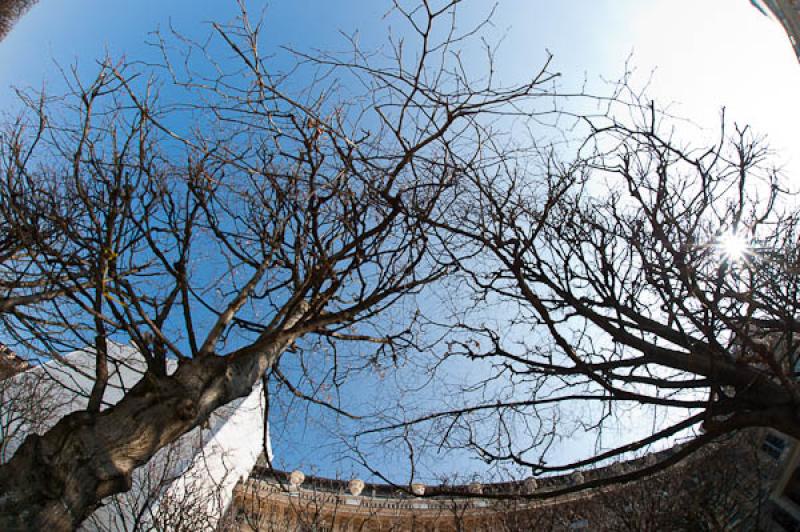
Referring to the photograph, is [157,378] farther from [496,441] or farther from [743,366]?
[743,366]

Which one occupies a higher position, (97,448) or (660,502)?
(660,502)

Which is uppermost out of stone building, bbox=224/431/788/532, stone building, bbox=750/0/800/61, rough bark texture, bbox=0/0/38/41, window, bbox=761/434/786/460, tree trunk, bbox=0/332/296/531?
rough bark texture, bbox=0/0/38/41

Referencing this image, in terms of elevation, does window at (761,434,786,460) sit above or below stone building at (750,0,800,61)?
above

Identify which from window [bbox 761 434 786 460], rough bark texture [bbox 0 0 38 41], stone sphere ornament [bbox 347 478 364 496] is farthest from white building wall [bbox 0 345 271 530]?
window [bbox 761 434 786 460]

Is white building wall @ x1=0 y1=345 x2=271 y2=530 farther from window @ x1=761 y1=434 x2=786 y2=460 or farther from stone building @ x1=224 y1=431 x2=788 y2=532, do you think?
window @ x1=761 y1=434 x2=786 y2=460

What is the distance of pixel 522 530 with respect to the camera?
13047 mm

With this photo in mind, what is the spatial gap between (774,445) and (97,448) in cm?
2565

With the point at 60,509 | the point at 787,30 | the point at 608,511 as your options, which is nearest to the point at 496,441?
the point at 60,509

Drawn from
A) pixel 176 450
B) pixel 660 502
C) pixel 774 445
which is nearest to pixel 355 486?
pixel 176 450

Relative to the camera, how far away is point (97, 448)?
11.0 feet

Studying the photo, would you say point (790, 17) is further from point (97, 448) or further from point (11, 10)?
point (11, 10)

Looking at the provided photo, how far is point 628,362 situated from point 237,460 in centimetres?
2460

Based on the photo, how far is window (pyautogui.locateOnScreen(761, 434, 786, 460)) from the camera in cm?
1986

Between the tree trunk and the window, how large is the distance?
23.9m
